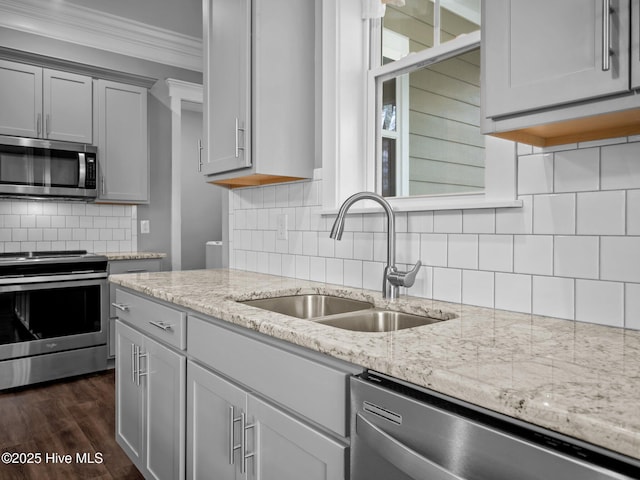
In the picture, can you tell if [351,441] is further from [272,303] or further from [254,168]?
[254,168]

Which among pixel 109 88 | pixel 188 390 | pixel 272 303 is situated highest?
pixel 109 88

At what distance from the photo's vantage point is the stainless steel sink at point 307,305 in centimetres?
174

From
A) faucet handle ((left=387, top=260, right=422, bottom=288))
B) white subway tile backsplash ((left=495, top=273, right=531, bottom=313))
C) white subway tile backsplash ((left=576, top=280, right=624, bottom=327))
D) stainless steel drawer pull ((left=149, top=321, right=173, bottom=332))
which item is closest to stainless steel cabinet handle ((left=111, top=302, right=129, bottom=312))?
stainless steel drawer pull ((left=149, top=321, right=173, bottom=332))

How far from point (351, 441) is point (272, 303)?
896 mm

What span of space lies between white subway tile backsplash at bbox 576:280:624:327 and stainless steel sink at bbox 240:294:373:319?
30.9 inches

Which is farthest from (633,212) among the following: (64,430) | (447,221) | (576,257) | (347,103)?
(64,430)

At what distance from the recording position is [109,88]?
379 centimetres

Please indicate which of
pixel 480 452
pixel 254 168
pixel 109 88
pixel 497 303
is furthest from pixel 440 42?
pixel 109 88

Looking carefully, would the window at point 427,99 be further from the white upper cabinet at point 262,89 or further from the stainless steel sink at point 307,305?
the stainless steel sink at point 307,305

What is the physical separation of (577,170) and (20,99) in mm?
3682

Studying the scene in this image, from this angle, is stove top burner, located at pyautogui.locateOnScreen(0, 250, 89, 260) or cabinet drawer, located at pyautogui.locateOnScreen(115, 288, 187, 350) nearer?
cabinet drawer, located at pyautogui.locateOnScreen(115, 288, 187, 350)

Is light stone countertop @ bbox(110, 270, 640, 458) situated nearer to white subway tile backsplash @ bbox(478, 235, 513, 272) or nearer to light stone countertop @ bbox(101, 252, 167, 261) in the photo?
white subway tile backsplash @ bbox(478, 235, 513, 272)

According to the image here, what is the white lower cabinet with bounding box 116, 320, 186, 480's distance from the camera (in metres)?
1.62

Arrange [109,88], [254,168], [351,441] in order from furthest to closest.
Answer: [109,88] < [254,168] < [351,441]
